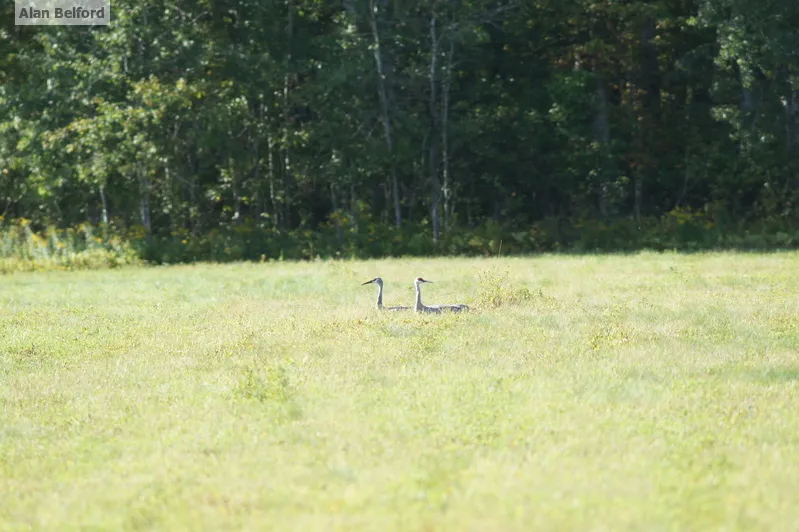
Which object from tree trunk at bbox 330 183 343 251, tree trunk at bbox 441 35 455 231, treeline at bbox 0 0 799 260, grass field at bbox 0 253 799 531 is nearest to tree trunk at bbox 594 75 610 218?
treeline at bbox 0 0 799 260

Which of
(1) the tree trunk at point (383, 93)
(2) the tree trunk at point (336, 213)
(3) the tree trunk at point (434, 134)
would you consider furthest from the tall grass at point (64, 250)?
(3) the tree trunk at point (434, 134)

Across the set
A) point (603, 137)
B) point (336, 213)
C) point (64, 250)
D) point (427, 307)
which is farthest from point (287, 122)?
point (427, 307)

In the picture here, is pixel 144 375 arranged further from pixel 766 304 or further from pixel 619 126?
pixel 619 126

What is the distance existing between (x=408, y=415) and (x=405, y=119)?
22.7 meters

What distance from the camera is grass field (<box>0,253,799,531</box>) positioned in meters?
7.21

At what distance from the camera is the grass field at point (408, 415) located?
721 centimetres

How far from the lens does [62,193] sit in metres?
32.7

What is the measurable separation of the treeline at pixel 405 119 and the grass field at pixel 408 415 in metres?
13.2

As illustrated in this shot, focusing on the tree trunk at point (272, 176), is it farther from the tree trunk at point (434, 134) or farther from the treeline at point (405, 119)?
the tree trunk at point (434, 134)

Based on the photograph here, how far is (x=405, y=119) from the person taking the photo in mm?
31406

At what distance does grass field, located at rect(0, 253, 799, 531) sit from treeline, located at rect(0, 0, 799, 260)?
43.4ft

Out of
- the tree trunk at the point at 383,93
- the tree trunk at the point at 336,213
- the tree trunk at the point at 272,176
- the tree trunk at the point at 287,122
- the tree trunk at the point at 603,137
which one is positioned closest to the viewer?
the tree trunk at the point at 336,213

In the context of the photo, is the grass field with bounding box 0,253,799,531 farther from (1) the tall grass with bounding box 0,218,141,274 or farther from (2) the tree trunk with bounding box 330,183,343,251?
(2) the tree trunk with bounding box 330,183,343,251

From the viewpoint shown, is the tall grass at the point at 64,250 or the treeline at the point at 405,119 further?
the treeline at the point at 405,119
